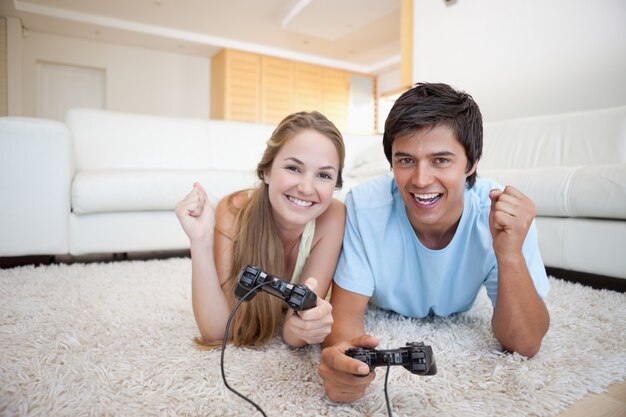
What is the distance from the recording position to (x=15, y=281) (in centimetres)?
149

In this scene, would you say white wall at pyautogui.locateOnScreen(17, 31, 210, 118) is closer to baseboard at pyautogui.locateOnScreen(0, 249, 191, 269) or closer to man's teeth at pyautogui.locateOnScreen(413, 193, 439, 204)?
baseboard at pyautogui.locateOnScreen(0, 249, 191, 269)

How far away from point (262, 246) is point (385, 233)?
30 centimetres

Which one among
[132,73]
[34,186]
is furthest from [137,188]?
[132,73]

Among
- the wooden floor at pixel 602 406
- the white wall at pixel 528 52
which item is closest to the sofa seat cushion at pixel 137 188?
the wooden floor at pixel 602 406

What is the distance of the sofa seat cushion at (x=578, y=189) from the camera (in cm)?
135

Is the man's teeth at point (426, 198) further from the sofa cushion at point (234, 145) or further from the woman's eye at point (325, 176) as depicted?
the sofa cushion at point (234, 145)

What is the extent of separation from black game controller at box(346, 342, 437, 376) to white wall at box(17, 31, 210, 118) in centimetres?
693

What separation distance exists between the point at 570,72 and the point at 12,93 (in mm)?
6678

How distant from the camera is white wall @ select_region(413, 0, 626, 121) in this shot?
7.69 feet

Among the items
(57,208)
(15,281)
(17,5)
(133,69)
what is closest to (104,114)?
(57,208)

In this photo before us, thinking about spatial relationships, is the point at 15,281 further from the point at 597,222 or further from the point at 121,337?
the point at 597,222

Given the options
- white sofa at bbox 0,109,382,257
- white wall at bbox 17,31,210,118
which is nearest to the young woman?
white sofa at bbox 0,109,382,257

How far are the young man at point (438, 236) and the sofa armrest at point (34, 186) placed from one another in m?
1.46

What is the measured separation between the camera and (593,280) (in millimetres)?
1621
